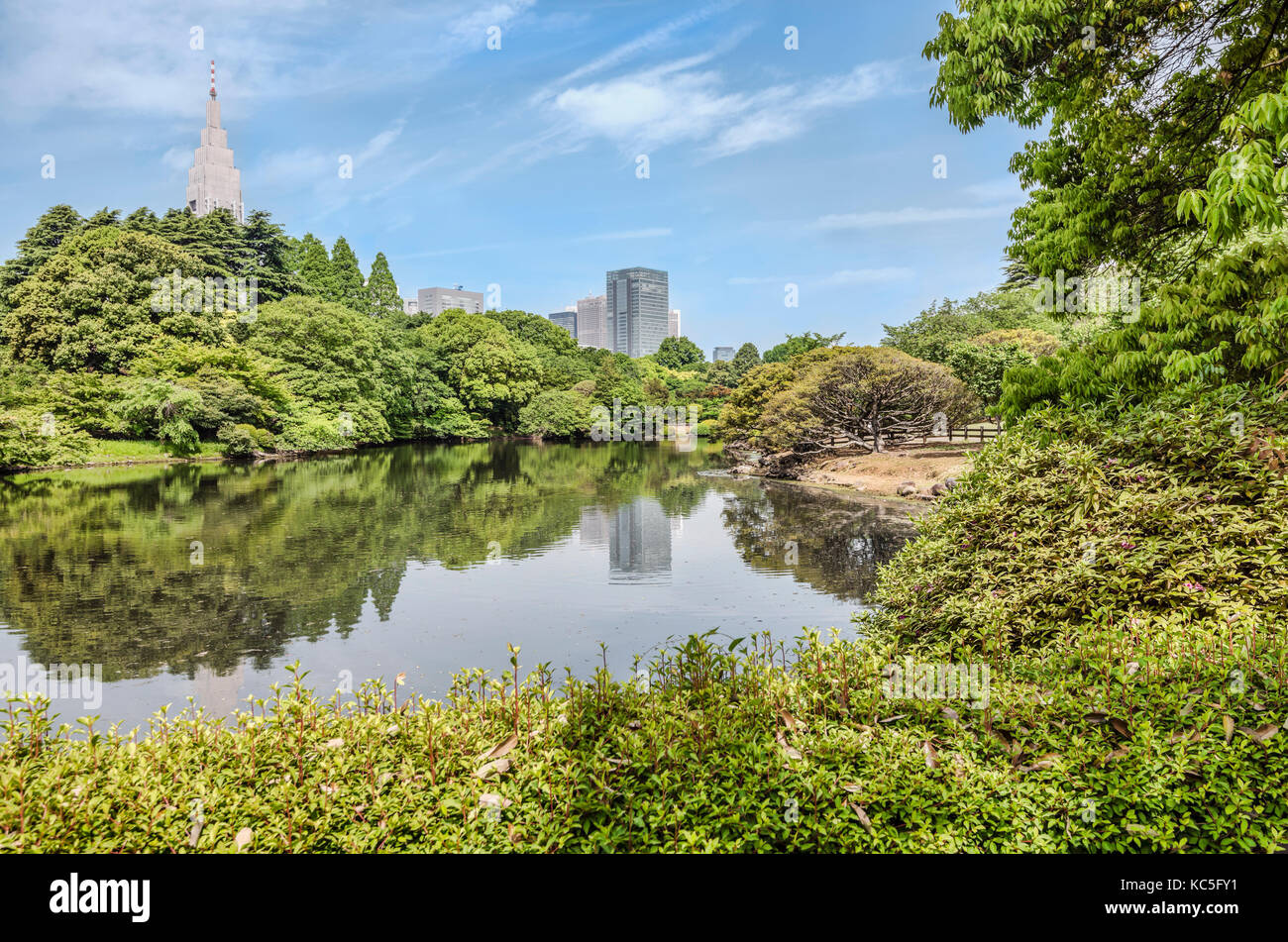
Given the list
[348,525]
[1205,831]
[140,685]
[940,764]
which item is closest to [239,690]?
[140,685]

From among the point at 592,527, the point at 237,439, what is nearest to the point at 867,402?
the point at 592,527

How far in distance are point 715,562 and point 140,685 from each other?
732cm

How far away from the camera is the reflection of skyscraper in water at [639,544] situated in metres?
10.3

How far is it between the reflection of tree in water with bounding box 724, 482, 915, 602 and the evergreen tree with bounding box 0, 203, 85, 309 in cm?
3926

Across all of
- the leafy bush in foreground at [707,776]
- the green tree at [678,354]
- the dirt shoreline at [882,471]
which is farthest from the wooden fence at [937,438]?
the green tree at [678,354]

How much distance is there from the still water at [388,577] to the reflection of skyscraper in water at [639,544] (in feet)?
0.23

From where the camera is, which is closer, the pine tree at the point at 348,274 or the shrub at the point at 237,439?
the shrub at the point at 237,439

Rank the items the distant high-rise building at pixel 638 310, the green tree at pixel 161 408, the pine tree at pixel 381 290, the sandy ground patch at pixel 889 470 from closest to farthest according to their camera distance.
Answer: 1. the sandy ground patch at pixel 889 470
2. the green tree at pixel 161 408
3. the pine tree at pixel 381 290
4. the distant high-rise building at pixel 638 310

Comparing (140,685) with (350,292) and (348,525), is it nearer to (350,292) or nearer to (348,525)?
(348,525)

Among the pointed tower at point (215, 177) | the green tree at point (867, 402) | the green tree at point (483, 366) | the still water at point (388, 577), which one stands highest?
the pointed tower at point (215, 177)

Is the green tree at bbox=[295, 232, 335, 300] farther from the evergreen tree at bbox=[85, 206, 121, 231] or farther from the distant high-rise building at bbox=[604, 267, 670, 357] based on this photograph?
the distant high-rise building at bbox=[604, 267, 670, 357]

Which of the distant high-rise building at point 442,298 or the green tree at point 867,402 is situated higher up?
the distant high-rise building at point 442,298

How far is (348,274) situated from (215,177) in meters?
9.22

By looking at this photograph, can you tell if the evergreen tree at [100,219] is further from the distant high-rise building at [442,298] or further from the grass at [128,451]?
the distant high-rise building at [442,298]
